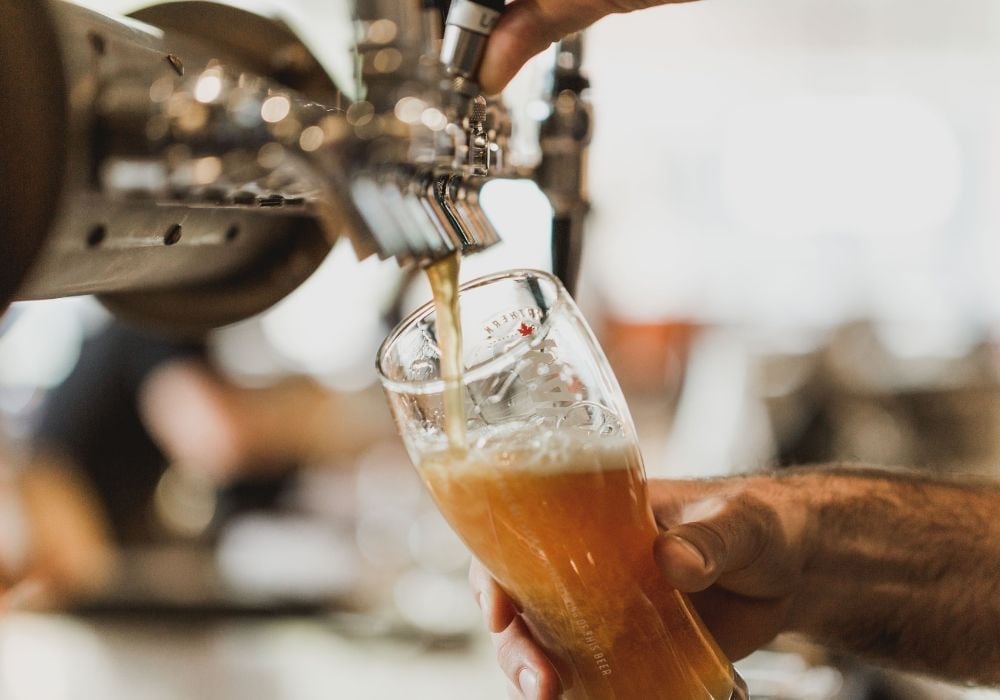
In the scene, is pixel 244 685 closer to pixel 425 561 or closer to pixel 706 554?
pixel 425 561

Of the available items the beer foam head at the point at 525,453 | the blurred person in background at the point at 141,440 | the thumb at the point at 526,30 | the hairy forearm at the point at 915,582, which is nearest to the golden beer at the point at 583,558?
the beer foam head at the point at 525,453

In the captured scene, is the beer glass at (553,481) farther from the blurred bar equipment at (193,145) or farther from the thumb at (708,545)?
the blurred bar equipment at (193,145)

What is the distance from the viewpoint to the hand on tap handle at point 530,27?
74 cm

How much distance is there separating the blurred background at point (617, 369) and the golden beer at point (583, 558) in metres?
0.26

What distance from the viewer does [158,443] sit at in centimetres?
330

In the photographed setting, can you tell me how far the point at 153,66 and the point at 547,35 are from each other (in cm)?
30

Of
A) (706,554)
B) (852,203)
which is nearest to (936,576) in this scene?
(706,554)

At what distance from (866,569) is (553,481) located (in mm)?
671

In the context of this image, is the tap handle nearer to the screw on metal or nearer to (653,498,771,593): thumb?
the screw on metal

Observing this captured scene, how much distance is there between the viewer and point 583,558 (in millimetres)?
881

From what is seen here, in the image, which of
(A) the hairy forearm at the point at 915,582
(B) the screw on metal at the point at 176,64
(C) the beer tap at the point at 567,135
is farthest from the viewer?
(A) the hairy forearm at the point at 915,582

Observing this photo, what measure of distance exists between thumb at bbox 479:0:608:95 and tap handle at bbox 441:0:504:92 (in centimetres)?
3

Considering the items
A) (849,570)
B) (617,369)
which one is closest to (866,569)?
(849,570)

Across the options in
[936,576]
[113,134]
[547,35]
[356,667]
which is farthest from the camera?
[356,667]
